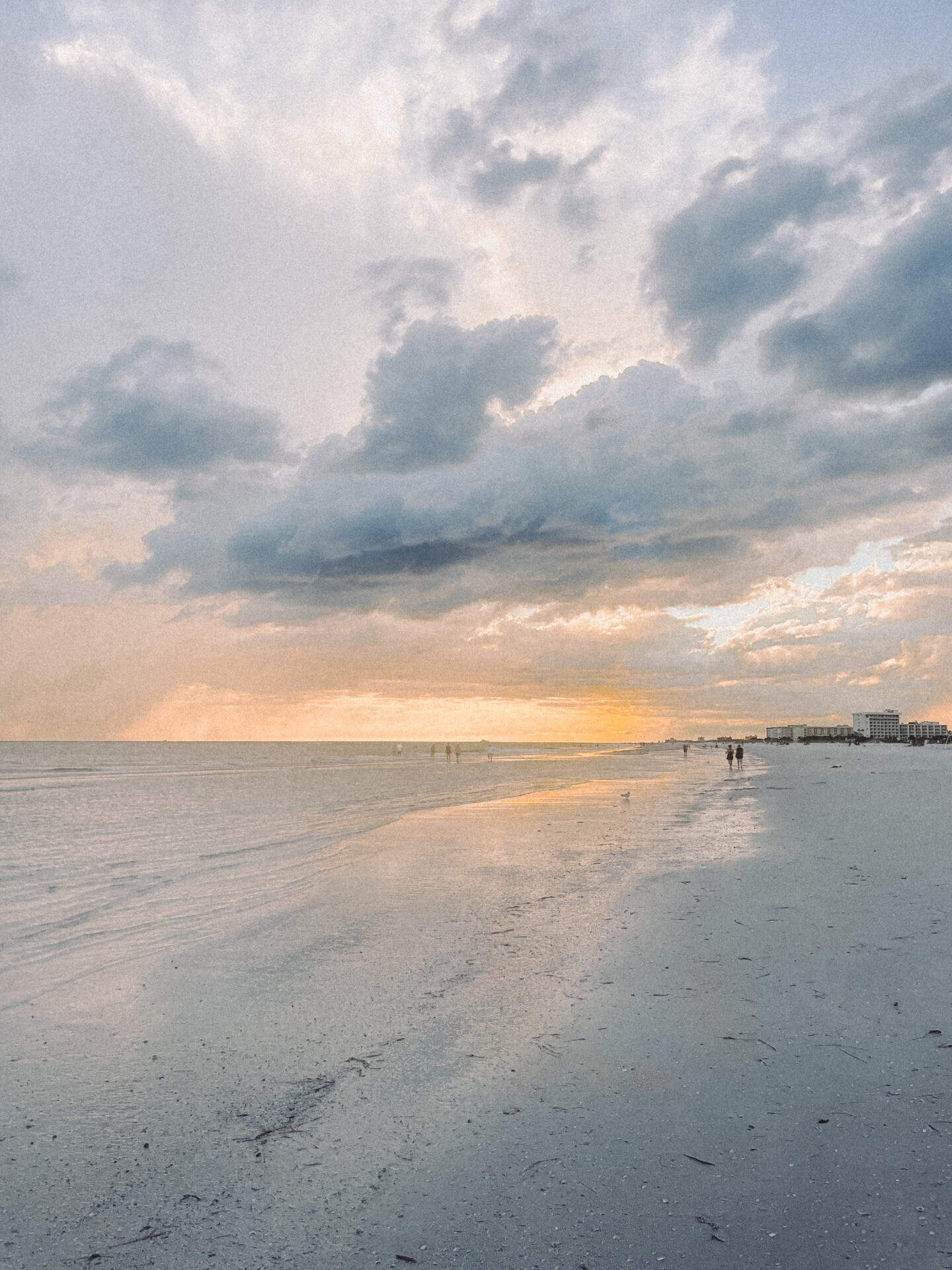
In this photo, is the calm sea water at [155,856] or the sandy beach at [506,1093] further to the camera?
the calm sea water at [155,856]

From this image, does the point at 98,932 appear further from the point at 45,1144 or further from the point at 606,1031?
the point at 606,1031

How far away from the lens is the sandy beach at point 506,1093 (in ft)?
14.8

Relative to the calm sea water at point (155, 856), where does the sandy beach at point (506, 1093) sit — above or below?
above

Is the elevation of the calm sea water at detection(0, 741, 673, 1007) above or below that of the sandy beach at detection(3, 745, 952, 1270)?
below

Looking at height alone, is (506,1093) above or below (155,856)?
above

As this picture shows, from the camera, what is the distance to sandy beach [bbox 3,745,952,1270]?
4500 millimetres

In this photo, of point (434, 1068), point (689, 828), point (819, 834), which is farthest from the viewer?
point (689, 828)

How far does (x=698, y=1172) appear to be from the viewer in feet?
16.6

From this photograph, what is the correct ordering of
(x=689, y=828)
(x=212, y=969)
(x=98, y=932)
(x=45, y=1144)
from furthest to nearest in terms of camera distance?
(x=689, y=828) < (x=98, y=932) < (x=212, y=969) < (x=45, y=1144)

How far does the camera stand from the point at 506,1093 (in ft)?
20.6

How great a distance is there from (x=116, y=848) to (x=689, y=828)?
18.2 meters

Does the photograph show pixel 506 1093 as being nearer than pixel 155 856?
Yes

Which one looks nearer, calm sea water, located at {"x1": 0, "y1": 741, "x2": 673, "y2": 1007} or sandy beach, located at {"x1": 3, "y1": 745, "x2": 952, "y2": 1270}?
sandy beach, located at {"x1": 3, "y1": 745, "x2": 952, "y2": 1270}

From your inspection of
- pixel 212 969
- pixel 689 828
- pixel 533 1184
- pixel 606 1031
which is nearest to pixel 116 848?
pixel 212 969
